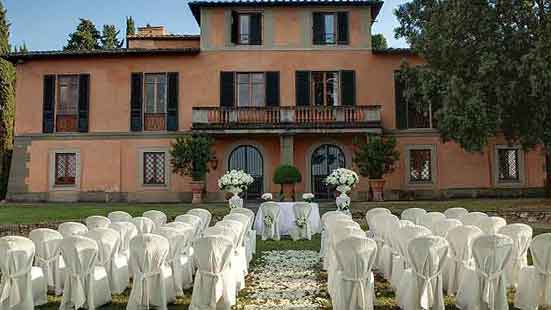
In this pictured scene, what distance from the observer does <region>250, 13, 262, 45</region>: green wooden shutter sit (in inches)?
841

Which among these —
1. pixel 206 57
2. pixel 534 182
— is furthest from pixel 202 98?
pixel 534 182

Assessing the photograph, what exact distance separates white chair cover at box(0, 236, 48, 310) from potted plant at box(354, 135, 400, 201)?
14.4m

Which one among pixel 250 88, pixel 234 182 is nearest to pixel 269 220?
pixel 234 182

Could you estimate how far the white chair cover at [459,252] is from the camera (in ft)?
20.2

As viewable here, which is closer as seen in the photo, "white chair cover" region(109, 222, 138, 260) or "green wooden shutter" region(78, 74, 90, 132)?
"white chair cover" region(109, 222, 138, 260)

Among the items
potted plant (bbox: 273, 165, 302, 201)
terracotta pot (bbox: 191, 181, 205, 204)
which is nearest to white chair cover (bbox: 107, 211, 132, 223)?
potted plant (bbox: 273, 165, 302, 201)

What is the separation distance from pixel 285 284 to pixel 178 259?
1.55 m

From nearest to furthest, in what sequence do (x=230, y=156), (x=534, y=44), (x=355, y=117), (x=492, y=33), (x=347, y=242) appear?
(x=347, y=242)
(x=534, y=44)
(x=492, y=33)
(x=355, y=117)
(x=230, y=156)

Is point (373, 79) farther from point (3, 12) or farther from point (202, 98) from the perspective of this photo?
point (3, 12)

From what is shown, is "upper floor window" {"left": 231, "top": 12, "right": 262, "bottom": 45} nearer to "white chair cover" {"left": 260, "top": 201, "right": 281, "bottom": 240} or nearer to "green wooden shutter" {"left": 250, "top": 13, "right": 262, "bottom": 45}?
"green wooden shutter" {"left": 250, "top": 13, "right": 262, "bottom": 45}

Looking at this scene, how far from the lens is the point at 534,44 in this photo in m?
14.6

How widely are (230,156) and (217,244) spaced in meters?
15.7

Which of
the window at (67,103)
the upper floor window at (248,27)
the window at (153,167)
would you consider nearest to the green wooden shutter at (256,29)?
the upper floor window at (248,27)

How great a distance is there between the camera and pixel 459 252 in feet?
20.7
